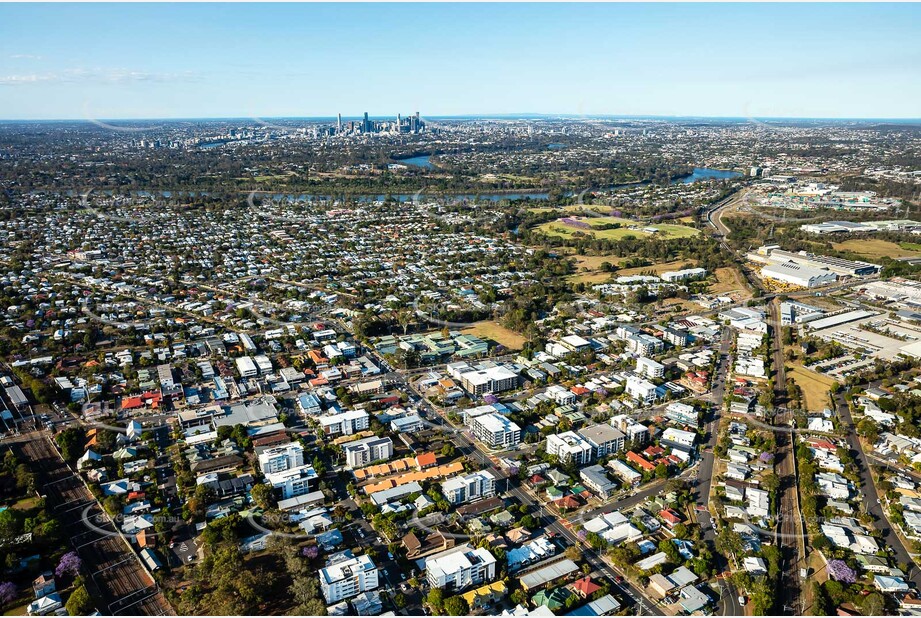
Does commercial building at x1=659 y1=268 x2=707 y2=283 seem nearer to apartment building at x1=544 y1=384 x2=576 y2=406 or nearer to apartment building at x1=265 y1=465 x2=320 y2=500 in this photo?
apartment building at x1=544 y1=384 x2=576 y2=406

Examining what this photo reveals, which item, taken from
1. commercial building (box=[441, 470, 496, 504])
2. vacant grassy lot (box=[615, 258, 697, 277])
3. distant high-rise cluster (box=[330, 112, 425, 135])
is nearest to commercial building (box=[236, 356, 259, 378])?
commercial building (box=[441, 470, 496, 504])

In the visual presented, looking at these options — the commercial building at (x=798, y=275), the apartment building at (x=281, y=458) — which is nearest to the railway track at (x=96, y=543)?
the apartment building at (x=281, y=458)

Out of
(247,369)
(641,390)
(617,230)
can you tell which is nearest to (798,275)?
(617,230)

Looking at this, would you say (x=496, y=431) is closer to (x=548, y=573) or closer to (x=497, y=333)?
(x=548, y=573)

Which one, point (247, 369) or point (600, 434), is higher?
point (247, 369)

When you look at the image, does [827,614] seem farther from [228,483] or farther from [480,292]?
[480,292]

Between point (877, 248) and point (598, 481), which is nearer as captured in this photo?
point (598, 481)

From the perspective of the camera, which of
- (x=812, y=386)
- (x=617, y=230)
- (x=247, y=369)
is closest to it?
(x=812, y=386)
